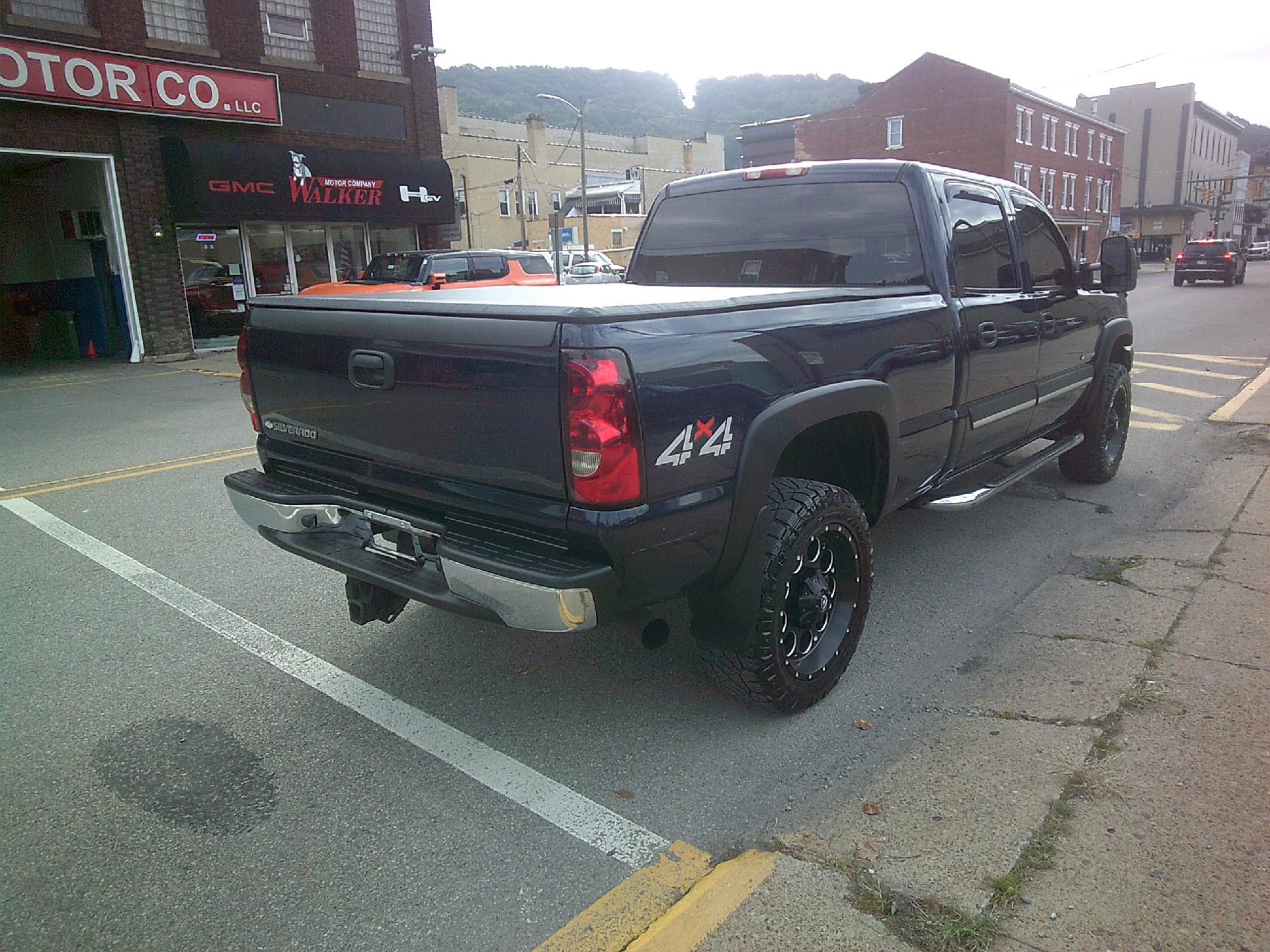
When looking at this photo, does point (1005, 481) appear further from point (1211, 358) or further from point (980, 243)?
point (1211, 358)

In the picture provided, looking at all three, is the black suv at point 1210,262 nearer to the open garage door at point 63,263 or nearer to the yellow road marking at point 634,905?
the open garage door at point 63,263

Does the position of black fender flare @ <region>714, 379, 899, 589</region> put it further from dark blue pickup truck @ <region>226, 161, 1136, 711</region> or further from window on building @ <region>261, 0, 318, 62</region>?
window on building @ <region>261, 0, 318, 62</region>

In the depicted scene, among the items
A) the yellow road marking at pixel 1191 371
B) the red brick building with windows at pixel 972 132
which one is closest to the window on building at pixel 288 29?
the yellow road marking at pixel 1191 371

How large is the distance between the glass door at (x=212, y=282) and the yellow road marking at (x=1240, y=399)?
52.8ft

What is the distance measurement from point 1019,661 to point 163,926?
315 centimetres

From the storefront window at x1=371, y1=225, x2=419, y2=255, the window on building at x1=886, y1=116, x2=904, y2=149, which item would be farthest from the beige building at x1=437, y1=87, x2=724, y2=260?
the storefront window at x1=371, y1=225, x2=419, y2=255

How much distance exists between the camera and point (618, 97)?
89938 millimetres

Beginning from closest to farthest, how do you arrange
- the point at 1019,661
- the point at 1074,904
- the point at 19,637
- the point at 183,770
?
the point at 1074,904, the point at 183,770, the point at 1019,661, the point at 19,637

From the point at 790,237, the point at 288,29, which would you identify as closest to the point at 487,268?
the point at 288,29

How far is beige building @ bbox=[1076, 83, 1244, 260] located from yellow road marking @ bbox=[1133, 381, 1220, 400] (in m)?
76.4

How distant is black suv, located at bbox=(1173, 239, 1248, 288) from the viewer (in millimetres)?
32594

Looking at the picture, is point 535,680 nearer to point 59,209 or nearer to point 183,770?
point 183,770

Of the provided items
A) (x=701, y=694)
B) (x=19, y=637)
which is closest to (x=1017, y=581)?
(x=701, y=694)

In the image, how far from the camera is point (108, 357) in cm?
1722
